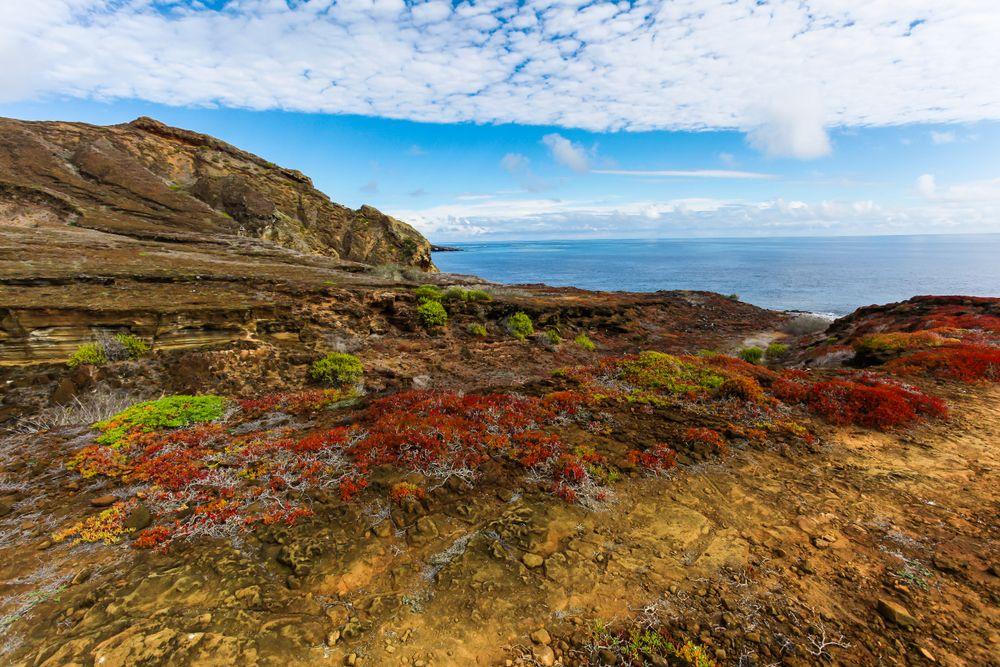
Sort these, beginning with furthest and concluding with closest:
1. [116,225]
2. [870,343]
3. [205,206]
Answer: [205,206] → [116,225] → [870,343]

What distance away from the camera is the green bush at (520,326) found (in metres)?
19.8

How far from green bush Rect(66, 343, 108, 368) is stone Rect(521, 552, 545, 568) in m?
12.4

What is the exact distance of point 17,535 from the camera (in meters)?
4.94

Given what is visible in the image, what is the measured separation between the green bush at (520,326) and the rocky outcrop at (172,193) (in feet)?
61.7

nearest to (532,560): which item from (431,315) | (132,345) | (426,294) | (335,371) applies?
(335,371)

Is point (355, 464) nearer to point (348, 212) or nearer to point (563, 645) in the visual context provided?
point (563, 645)

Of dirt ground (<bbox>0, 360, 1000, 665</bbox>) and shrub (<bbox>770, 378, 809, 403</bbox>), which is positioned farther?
shrub (<bbox>770, 378, 809, 403</bbox>)

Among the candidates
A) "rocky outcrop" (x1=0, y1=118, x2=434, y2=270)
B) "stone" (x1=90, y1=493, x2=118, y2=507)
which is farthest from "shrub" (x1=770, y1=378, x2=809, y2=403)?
"rocky outcrop" (x1=0, y1=118, x2=434, y2=270)

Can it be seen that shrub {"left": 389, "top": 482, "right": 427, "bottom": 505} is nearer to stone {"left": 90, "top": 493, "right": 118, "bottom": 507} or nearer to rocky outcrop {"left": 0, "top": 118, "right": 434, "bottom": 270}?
stone {"left": 90, "top": 493, "right": 118, "bottom": 507}

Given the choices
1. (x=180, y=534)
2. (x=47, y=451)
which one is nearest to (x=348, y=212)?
(x=47, y=451)

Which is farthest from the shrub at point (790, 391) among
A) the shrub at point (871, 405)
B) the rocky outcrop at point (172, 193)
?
the rocky outcrop at point (172, 193)

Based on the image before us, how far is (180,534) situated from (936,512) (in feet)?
35.1

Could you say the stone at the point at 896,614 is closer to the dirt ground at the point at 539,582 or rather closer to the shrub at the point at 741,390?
the dirt ground at the point at 539,582

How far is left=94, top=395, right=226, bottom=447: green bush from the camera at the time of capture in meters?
7.53
